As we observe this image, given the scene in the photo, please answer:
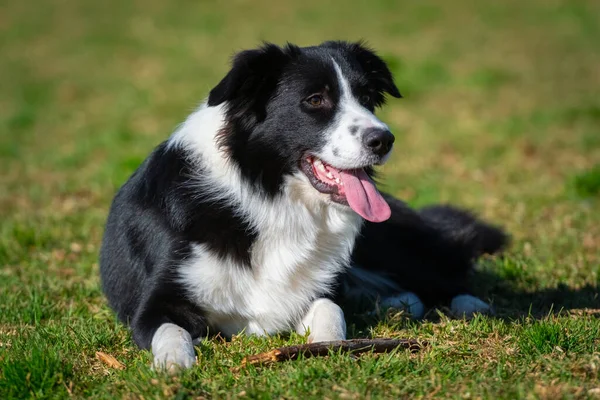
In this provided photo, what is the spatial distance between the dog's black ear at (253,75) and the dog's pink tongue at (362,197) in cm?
64

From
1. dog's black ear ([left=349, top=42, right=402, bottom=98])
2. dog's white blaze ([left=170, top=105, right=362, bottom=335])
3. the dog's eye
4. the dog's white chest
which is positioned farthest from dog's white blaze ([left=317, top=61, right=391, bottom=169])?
dog's black ear ([left=349, top=42, right=402, bottom=98])

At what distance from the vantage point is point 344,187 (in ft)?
14.1

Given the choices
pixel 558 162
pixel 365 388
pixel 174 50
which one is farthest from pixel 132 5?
pixel 365 388

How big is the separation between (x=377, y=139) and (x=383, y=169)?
16.3 ft

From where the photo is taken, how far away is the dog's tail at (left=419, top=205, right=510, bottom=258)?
5.95 meters

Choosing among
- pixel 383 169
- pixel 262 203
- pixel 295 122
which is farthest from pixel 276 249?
pixel 383 169

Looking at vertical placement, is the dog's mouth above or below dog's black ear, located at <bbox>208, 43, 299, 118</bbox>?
below

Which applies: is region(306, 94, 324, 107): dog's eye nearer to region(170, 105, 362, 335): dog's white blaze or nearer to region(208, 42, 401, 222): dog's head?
region(208, 42, 401, 222): dog's head

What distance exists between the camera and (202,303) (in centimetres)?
422

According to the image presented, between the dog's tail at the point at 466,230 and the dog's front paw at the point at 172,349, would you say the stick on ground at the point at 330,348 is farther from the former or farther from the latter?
the dog's tail at the point at 466,230

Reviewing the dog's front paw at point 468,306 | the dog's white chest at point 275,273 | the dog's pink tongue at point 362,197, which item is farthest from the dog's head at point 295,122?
the dog's front paw at point 468,306

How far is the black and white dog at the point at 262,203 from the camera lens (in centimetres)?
418

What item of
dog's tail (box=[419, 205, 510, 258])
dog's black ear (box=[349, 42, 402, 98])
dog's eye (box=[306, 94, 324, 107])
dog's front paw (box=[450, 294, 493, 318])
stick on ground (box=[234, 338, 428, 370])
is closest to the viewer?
stick on ground (box=[234, 338, 428, 370])

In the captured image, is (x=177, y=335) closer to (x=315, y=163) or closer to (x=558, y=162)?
(x=315, y=163)
